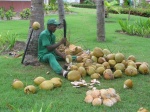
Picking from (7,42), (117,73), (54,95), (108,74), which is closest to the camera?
(54,95)

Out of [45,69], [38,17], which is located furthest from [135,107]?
[38,17]

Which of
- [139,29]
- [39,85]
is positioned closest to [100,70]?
[39,85]

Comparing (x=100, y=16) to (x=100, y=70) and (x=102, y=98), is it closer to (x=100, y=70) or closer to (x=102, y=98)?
(x=100, y=70)

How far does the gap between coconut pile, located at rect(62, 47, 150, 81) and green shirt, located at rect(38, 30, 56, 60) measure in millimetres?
439

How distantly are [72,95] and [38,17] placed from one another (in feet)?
7.85

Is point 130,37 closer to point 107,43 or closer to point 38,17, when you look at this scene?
point 107,43

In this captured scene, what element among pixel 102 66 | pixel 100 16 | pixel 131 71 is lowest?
pixel 131 71

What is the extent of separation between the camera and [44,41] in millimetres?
6344

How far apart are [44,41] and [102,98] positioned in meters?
2.12

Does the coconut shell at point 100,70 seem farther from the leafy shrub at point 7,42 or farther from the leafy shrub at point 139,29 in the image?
the leafy shrub at point 139,29

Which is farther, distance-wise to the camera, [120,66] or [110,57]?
[110,57]

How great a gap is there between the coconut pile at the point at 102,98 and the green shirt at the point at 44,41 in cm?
192

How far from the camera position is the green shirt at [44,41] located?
6.34 m

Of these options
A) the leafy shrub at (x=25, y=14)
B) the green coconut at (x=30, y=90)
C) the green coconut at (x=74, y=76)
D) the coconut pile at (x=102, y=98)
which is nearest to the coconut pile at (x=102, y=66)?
the green coconut at (x=74, y=76)
